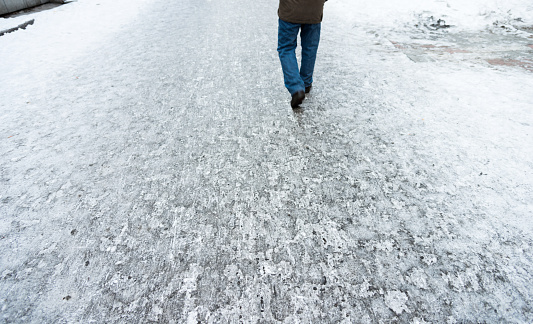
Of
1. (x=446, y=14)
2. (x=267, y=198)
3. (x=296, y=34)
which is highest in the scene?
(x=296, y=34)

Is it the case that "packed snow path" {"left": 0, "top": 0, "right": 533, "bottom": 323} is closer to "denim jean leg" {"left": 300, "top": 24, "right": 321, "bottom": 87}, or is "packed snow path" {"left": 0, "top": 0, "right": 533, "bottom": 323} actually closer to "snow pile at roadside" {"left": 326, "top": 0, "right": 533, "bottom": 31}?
"denim jean leg" {"left": 300, "top": 24, "right": 321, "bottom": 87}

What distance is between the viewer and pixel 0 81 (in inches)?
156

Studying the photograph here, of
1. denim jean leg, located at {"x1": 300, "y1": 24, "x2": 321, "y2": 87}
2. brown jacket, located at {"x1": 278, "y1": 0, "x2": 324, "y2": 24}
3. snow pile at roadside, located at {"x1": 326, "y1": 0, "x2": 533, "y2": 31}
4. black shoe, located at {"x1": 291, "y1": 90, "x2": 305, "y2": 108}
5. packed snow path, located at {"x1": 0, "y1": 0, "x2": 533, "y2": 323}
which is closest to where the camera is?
packed snow path, located at {"x1": 0, "y1": 0, "x2": 533, "y2": 323}

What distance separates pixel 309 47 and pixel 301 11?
0.44 meters

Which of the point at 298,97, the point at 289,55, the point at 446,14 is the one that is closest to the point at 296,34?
the point at 289,55

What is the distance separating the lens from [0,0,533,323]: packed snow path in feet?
4.95

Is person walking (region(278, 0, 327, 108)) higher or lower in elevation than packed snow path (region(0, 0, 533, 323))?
higher

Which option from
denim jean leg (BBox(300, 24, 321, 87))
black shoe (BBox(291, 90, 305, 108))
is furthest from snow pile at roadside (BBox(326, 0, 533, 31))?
black shoe (BBox(291, 90, 305, 108))

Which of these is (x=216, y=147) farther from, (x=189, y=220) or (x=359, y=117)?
(x=359, y=117)

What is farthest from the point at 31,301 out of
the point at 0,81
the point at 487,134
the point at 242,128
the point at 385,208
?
the point at 0,81

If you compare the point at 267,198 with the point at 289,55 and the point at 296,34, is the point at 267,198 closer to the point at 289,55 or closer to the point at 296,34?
the point at 289,55

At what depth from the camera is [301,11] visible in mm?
2822

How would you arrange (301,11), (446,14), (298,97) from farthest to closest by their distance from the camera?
(446,14) < (298,97) < (301,11)

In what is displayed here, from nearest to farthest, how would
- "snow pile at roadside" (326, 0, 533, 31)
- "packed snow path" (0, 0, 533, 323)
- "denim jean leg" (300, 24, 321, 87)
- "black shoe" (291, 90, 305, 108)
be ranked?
"packed snow path" (0, 0, 533, 323)
"black shoe" (291, 90, 305, 108)
"denim jean leg" (300, 24, 321, 87)
"snow pile at roadside" (326, 0, 533, 31)
